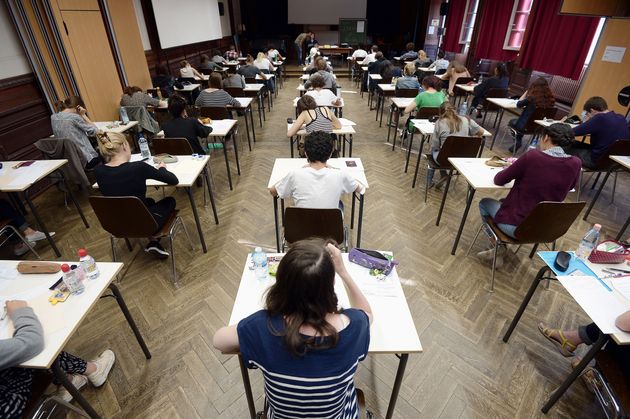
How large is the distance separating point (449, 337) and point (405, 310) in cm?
113

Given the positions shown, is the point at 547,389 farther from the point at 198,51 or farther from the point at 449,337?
the point at 198,51

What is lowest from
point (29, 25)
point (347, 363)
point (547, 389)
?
point (547, 389)

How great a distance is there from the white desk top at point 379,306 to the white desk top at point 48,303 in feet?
2.55

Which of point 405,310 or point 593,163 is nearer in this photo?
point 405,310

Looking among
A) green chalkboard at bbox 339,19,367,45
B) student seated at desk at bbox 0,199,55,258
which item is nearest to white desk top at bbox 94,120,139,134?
student seated at desk at bbox 0,199,55,258

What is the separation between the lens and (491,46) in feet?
29.8

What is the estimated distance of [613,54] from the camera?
5223mm

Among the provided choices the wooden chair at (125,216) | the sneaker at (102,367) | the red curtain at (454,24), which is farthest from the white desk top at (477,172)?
the red curtain at (454,24)

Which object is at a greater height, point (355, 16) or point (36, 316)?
point (355, 16)

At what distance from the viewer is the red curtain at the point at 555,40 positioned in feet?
20.1

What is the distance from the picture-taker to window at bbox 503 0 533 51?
8.16 meters

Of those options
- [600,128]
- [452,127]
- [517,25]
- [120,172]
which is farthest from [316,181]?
[517,25]

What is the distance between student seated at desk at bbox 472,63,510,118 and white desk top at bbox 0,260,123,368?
277 inches

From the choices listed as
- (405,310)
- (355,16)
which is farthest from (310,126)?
(355,16)
